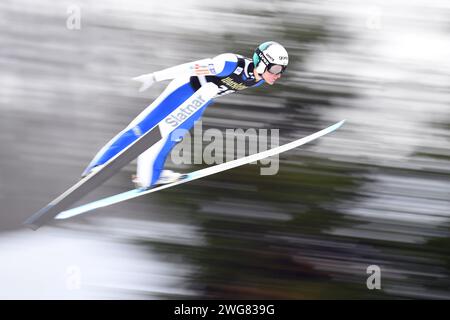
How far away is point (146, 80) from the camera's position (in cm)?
328

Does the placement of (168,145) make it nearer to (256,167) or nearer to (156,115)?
(156,115)

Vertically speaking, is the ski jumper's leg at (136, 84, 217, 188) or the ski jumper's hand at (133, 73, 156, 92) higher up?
the ski jumper's hand at (133, 73, 156, 92)

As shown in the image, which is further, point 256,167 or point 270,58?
point 256,167

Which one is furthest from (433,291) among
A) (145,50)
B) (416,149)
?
(145,50)

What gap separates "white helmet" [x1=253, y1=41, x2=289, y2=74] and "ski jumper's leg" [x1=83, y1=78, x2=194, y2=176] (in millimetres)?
369

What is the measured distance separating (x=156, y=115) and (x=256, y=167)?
0.61 metres

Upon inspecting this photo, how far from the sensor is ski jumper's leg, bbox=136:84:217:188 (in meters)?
3.25

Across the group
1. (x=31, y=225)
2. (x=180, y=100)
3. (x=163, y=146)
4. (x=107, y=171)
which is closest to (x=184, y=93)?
(x=180, y=100)

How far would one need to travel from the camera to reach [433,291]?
3.51 metres

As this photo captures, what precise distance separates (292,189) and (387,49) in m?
0.94

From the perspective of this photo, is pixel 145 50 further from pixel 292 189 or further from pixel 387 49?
pixel 387 49

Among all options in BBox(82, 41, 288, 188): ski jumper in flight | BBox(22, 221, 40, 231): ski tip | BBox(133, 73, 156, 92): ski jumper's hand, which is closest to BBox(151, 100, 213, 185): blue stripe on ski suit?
BBox(82, 41, 288, 188): ski jumper in flight

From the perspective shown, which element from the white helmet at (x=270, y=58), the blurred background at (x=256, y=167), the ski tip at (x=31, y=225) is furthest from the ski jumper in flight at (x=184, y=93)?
the ski tip at (x=31, y=225)

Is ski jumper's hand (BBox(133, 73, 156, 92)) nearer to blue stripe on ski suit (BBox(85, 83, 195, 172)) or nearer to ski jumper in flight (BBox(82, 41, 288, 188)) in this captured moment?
ski jumper in flight (BBox(82, 41, 288, 188))
